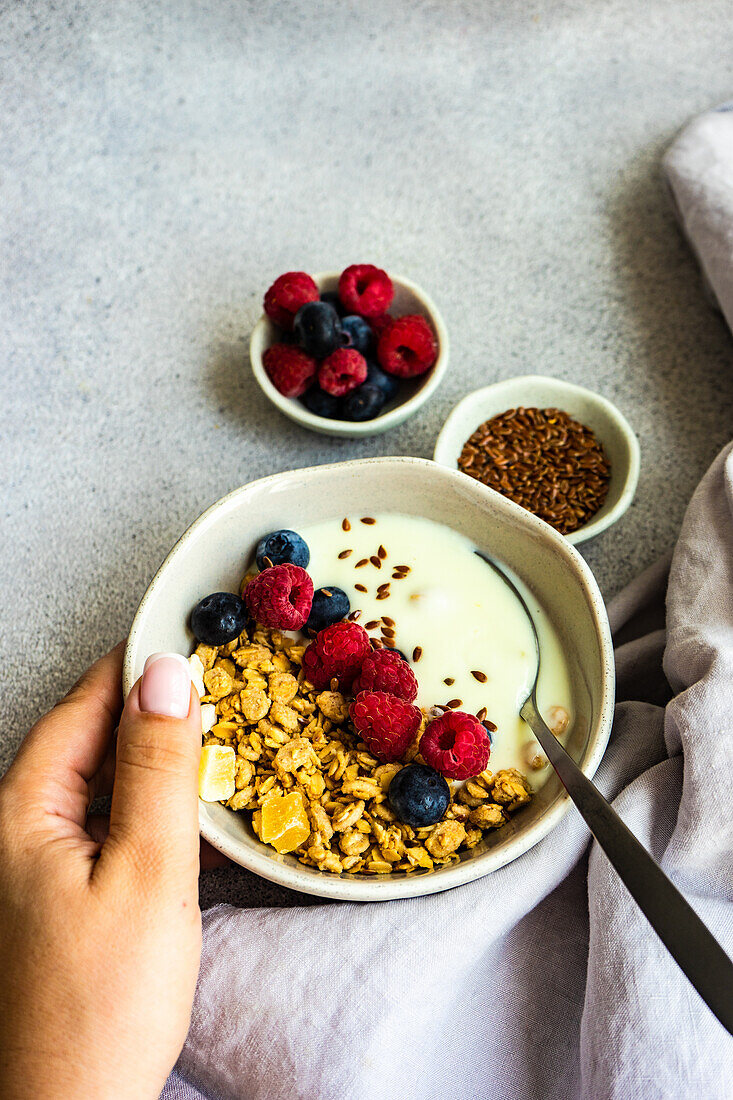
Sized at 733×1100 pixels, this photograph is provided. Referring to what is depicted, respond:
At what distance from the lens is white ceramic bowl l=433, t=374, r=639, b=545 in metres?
0.90

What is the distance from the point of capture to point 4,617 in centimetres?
92

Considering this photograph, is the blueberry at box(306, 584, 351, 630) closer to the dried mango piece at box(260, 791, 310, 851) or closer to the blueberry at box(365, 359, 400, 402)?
the dried mango piece at box(260, 791, 310, 851)

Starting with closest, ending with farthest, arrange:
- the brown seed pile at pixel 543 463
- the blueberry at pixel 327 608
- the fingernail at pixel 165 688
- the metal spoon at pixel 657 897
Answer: the metal spoon at pixel 657 897 → the fingernail at pixel 165 688 → the blueberry at pixel 327 608 → the brown seed pile at pixel 543 463

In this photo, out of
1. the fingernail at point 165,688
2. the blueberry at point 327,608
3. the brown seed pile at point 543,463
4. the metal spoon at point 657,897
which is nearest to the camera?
the metal spoon at point 657,897

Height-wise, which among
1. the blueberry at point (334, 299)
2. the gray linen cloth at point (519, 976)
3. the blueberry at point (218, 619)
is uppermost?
the blueberry at point (334, 299)

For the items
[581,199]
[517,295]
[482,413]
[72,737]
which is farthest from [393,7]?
[72,737]

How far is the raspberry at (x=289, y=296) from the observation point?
3.11 feet

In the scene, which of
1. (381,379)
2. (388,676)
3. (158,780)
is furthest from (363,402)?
(158,780)

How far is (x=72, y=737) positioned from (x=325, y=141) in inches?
39.3

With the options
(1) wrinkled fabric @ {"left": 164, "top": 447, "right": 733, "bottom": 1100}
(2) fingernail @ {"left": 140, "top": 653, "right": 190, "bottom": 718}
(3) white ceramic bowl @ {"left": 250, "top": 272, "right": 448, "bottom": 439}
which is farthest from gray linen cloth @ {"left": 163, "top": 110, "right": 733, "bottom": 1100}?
(3) white ceramic bowl @ {"left": 250, "top": 272, "right": 448, "bottom": 439}

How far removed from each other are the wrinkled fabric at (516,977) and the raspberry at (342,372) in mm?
450

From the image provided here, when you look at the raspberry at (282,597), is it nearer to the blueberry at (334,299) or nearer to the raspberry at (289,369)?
the raspberry at (289,369)

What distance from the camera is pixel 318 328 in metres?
0.91

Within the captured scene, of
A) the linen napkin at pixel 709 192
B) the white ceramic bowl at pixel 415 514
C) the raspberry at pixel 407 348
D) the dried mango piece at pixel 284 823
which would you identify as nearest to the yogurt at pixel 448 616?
the white ceramic bowl at pixel 415 514
